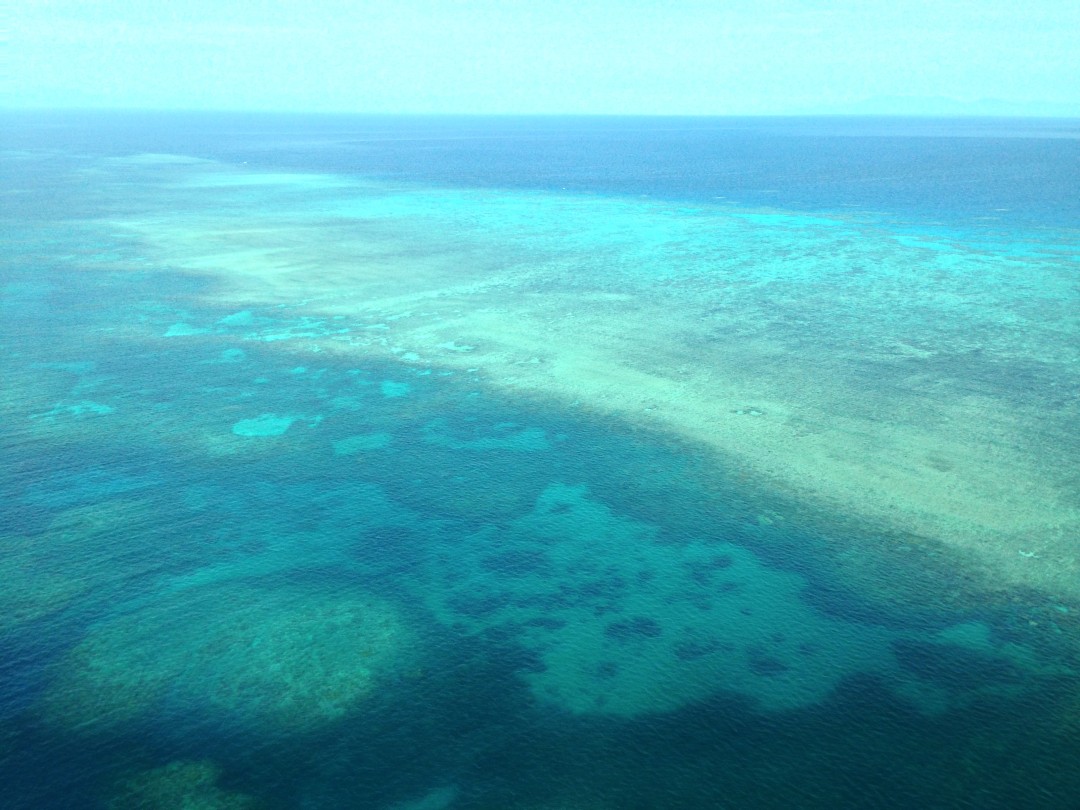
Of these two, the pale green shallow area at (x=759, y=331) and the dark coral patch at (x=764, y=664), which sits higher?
the pale green shallow area at (x=759, y=331)

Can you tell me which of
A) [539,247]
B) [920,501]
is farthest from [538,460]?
[539,247]

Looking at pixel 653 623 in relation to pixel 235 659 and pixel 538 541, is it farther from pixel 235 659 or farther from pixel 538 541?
pixel 235 659

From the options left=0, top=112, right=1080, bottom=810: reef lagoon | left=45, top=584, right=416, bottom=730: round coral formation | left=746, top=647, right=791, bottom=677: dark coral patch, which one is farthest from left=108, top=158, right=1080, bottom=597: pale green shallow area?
left=45, top=584, right=416, bottom=730: round coral formation

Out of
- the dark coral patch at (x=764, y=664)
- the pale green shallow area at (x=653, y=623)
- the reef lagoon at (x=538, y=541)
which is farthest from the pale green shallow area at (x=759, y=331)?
the dark coral patch at (x=764, y=664)

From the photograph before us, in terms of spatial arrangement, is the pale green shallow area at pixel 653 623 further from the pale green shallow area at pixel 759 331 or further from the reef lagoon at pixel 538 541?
the pale green shallow area at pixel 759 331

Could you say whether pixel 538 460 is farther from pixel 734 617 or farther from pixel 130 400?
pixel 130 400

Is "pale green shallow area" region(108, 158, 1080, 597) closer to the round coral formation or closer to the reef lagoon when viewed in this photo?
the reef lagoon
